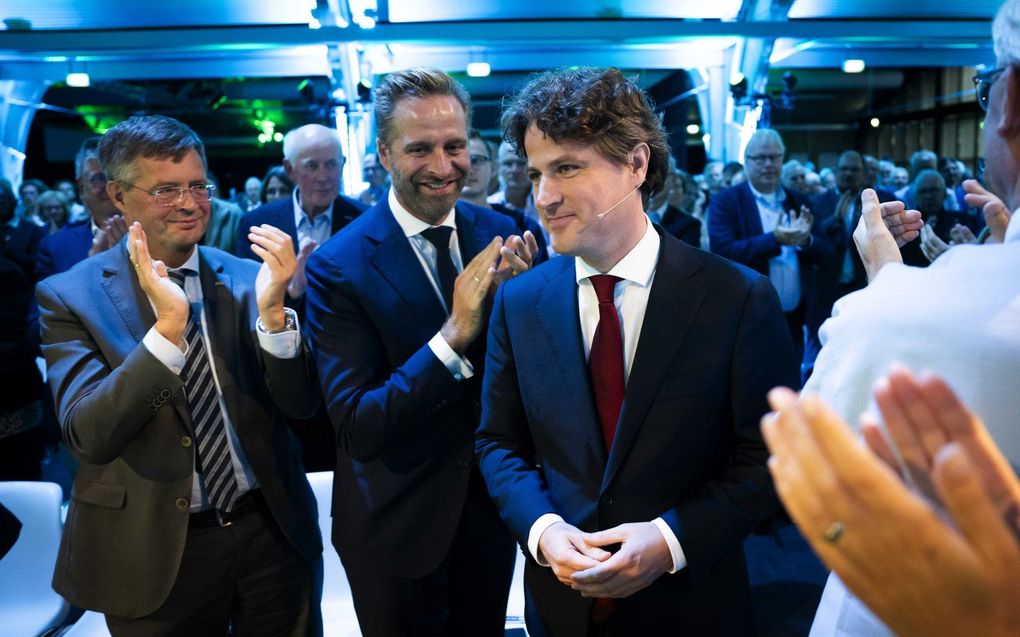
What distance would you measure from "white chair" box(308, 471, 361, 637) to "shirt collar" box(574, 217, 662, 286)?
4.54 feet

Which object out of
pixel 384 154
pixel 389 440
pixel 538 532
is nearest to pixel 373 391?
→ pixel 389 440

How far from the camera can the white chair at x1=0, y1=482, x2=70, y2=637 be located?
2568mm

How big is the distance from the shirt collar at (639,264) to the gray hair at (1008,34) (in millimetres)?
787

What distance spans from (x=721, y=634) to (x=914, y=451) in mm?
1098

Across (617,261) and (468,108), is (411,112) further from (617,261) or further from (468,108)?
(617,261)

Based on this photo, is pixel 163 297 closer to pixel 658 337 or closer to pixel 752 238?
pixel 658 337

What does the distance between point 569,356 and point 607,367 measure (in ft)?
0.26

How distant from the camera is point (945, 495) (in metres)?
0.58

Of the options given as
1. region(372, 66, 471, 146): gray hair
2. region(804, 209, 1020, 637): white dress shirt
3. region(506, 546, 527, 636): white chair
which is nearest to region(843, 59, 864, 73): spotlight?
region(506, 546, 527, 636): white chair

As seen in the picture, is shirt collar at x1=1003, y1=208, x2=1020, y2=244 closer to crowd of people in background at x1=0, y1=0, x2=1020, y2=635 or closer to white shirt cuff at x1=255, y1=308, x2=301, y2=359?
crowd of people in background at x1=0, y1=0, x2=1020, y2=635

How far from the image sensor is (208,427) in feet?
6.25

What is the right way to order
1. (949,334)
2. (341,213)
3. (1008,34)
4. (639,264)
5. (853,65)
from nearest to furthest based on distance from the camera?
(949,334)
(1008,34)
(639,264)
(341,213)
(853,65)

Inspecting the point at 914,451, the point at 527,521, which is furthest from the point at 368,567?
the point at 914,451

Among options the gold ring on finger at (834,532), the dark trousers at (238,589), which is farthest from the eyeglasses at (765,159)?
the gold ring on finger at (834,532)
